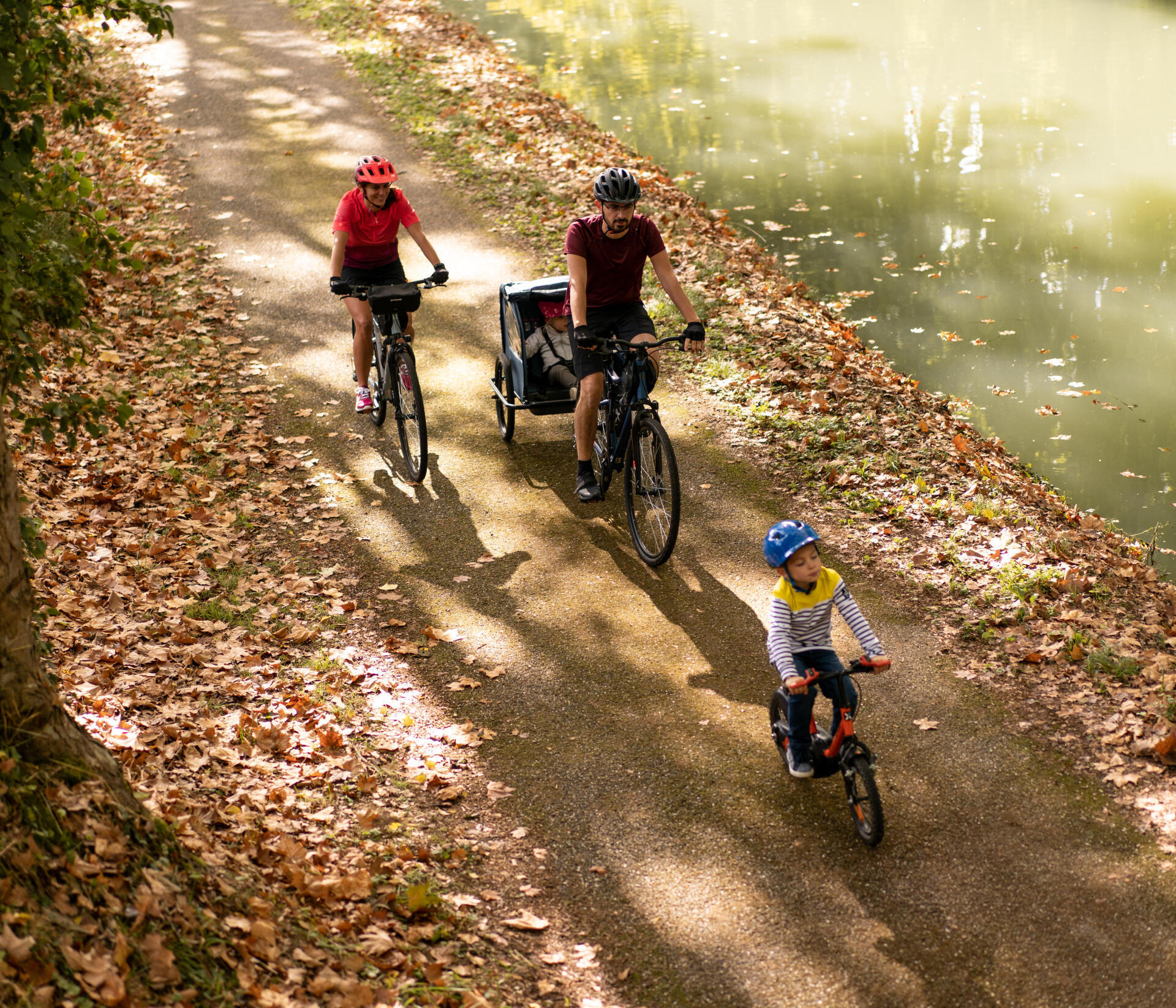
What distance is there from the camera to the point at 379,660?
6516 millimetres

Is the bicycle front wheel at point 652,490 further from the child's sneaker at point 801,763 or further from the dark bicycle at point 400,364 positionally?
the child's sneaker at point 801,763

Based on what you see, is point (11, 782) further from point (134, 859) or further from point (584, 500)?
point (584, 500)

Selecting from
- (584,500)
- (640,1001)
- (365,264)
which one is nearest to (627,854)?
(640,1001)

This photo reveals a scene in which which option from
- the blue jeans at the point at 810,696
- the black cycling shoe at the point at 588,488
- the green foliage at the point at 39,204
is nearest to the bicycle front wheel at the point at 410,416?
the black cycling shoe at the point at 588,488

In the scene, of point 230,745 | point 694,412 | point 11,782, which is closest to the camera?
point 11,782

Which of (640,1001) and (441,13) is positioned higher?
(441,13)

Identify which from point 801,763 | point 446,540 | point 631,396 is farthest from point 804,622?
point 446,540

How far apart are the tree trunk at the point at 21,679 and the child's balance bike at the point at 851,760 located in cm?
312

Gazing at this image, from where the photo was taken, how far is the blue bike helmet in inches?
189

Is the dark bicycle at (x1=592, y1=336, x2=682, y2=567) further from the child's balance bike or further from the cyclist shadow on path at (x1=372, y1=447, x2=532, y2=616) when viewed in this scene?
the child's balance bike

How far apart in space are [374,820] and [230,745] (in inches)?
38.4

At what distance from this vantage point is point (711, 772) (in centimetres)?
550

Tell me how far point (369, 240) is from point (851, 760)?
602 centimetres

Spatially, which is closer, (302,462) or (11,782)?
(11,782)
